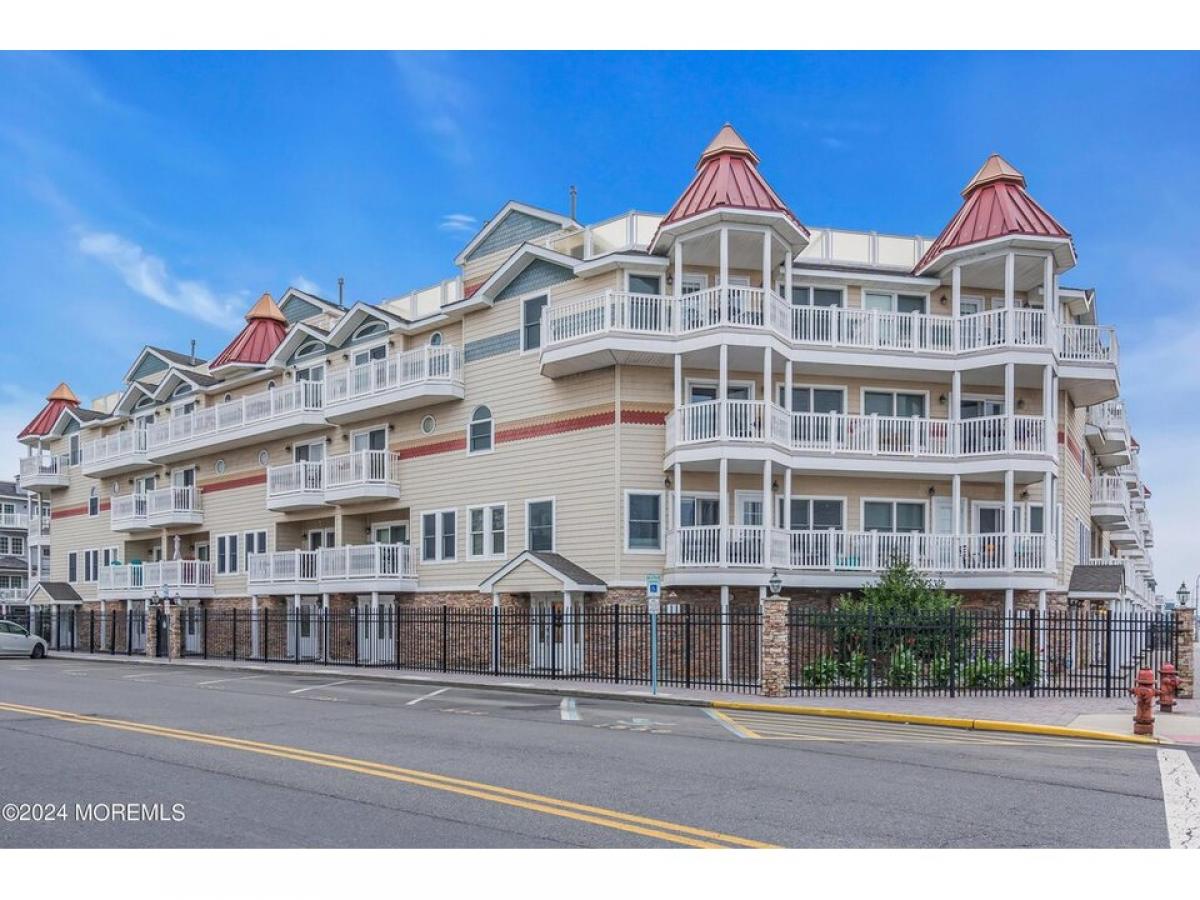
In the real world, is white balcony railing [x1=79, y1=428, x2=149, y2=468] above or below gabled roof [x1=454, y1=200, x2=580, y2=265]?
below

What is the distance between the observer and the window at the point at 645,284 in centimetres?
2780

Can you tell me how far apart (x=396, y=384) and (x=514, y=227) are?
5.74 m

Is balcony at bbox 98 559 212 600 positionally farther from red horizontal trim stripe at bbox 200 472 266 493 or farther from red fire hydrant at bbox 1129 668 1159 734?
red fire hydrant at bbox 1129 668 1159 734

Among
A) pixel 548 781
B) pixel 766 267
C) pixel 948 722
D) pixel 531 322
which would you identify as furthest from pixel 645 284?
pixel 548 781

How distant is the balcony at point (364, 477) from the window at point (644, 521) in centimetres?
893

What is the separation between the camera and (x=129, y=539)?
152ft

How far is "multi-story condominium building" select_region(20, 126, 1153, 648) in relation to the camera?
2620cm

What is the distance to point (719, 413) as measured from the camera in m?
25.7

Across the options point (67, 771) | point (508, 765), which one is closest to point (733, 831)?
point (508, 765)

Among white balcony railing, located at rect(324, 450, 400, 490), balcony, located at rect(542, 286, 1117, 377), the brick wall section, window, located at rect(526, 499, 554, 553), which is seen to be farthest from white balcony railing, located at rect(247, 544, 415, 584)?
the brick wall section

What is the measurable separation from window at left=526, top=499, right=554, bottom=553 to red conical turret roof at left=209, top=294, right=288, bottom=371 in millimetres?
15094

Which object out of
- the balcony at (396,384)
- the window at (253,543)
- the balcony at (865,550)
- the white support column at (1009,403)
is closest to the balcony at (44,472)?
the window at (253,543)

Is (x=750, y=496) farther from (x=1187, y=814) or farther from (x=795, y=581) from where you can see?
(x=1187, y=814)

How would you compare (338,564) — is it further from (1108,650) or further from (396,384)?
(1108,650)
